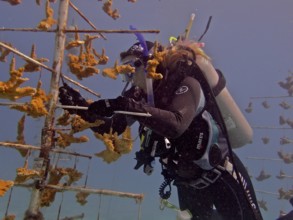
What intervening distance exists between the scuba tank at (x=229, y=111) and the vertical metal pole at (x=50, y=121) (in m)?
1.96

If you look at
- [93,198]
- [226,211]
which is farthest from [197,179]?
[93,198]

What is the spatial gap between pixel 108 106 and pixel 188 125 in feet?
3.42

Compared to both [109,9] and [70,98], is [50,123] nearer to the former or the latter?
[70,98]

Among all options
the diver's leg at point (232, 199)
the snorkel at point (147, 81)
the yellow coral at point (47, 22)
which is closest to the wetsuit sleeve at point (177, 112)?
the snorkel at point (147, 81)

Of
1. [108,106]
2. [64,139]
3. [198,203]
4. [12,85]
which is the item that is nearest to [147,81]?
[108,106]

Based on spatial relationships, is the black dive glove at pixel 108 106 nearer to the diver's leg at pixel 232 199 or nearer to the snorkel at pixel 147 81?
the snorkel at pixel 147 81

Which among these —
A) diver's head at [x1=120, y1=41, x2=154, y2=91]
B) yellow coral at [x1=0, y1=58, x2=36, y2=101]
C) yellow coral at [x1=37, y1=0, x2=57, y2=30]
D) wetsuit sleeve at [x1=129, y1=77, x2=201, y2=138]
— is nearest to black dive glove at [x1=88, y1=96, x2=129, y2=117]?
Result: wetsuit sleeve at [x1=129, y1=77, x2=201, y2=138]

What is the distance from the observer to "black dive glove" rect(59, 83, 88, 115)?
12.7 ft

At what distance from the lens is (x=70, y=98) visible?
3.90 metres

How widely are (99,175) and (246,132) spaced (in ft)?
282

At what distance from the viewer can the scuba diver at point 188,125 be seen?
13.1 feet

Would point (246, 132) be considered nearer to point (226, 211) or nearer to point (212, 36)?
point (226, 211)

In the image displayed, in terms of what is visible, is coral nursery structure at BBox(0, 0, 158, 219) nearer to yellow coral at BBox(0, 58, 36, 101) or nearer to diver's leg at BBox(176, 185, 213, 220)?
yellow coral at BBox(0, 58, 36, 101)

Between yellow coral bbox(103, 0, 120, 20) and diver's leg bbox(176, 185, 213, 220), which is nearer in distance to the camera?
yellow coral bbox(103, 0, 120, 20)
